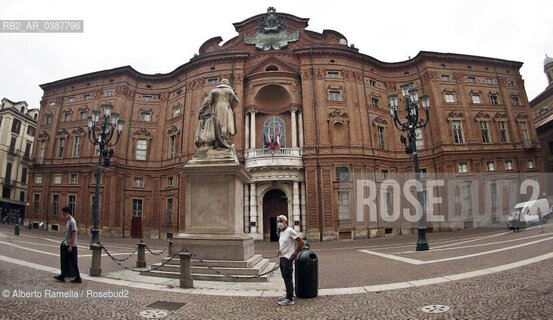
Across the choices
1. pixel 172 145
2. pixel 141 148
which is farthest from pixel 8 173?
pixel 172 145

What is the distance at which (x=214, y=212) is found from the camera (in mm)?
8188

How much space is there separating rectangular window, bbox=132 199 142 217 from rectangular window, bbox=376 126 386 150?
83.9 feet

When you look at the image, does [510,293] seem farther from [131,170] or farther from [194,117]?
[131,170]

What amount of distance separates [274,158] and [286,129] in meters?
5.05

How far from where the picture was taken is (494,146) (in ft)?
96.5

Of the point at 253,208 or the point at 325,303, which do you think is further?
the point at 253,208

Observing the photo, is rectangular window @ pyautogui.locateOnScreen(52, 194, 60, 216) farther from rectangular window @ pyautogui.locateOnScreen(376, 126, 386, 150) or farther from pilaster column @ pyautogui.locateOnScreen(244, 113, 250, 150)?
rectangular window @ pyautogui.locateOnScreen(376, 126, 386, 150)

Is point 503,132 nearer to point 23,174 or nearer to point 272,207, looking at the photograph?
point 272,207

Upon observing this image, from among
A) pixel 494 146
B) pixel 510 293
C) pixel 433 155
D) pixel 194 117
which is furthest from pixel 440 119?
pixel 510 293

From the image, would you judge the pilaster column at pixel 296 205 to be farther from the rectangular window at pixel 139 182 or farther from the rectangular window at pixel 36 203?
the rectangular window at pixel 36 203

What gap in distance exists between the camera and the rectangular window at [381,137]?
29406 mm

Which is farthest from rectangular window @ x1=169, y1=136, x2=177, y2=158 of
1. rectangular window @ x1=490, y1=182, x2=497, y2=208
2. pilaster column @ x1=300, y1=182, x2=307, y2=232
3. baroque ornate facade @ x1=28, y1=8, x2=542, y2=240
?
rectangular window @ x1=490, y1=182, x2=497, y2=208

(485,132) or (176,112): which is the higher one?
(176,112)

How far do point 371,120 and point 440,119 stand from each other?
686cm
